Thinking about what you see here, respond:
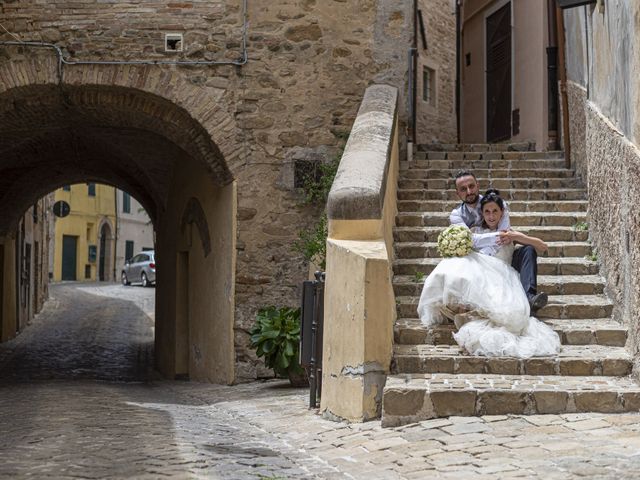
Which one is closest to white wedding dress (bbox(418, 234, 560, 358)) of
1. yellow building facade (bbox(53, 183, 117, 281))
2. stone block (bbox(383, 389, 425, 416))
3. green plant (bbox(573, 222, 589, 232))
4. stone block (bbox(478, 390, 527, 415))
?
stone block (bbox(478, 390, 527, 415))

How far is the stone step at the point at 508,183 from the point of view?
10.3 m

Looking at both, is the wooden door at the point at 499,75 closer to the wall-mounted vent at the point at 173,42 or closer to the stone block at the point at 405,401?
the wall-mounted vent at the point at 173,42

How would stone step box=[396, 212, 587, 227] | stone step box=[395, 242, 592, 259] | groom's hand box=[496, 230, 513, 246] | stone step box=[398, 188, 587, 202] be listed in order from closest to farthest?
groom's hand box=[496, 230, 513, 246]
stone step box=[395, 242, 592, 259]
stone step box=[396, 212, 587, 227]
stone step box=[398, 188, 587, 202]

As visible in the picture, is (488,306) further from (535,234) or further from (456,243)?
(535,234)

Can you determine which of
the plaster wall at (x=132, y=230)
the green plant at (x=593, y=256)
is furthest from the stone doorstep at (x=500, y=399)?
the plaster wall at (x=132, y=230)

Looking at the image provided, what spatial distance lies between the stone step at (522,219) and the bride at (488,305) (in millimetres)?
1521

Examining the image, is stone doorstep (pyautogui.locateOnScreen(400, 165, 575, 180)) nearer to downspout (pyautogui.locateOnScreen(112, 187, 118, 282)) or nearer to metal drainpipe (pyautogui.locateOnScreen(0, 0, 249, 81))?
metal drainpipe (pyautogui.locateOnScreen(0, 0, 249, 81))

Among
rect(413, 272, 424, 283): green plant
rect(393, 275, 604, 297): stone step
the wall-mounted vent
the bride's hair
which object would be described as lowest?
rect(393, 275, 604, 297): stone step

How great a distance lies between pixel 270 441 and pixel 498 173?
478 cm

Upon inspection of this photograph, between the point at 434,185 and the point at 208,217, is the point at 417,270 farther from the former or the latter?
the point at 208,217

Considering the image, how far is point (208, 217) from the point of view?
12.5 m

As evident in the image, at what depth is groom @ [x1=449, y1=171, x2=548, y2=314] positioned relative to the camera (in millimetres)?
7621

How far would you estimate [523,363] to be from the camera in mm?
6996

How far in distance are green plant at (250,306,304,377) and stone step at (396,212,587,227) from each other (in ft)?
4.72
